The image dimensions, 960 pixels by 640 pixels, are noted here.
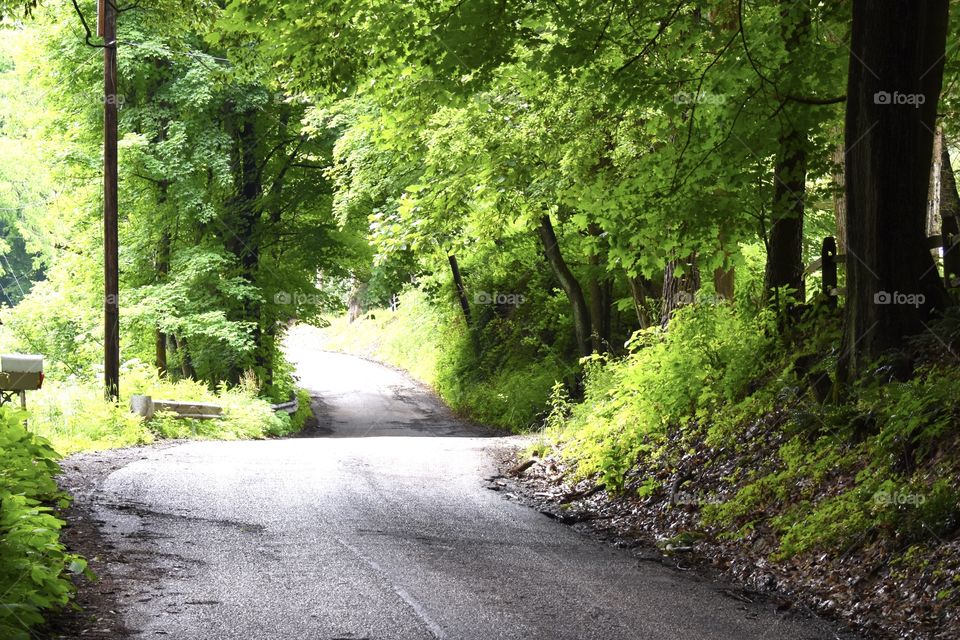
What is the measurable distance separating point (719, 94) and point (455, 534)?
552cm

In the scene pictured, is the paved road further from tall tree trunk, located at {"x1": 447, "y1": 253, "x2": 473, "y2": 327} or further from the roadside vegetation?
tall tree trunk, located at {"x1": 447, "y1": 253, "x2": 473, "y2": 327}

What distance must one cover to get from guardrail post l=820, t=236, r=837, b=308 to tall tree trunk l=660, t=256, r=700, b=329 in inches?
131

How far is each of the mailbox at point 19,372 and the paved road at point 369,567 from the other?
Result: 2.64m

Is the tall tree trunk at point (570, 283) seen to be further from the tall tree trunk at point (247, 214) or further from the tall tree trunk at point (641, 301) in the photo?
the tall tree trunk at point (247, 214)

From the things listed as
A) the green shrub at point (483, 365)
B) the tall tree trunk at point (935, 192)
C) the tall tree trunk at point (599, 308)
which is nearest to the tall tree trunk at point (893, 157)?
the tall tree trunk at point (935, 192)

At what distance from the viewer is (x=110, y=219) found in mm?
21078

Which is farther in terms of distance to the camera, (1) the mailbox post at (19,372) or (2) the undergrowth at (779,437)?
(1) the mailbox post at (19,372)

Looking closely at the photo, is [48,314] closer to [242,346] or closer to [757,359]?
[242,346]

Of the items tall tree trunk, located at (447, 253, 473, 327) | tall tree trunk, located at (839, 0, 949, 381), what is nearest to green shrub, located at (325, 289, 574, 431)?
tall tree trunk, located at (447, 253, 473, 327)

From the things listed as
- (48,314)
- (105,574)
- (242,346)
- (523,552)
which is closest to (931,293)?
(523,552)

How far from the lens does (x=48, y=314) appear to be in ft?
97.5

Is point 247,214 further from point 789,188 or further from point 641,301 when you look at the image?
point 789,188

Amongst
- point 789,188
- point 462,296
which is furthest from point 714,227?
point 462,296

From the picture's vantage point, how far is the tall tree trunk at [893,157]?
9320 millimetres
